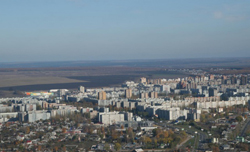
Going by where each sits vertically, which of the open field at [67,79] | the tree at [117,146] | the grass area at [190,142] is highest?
the tree at [117,146]

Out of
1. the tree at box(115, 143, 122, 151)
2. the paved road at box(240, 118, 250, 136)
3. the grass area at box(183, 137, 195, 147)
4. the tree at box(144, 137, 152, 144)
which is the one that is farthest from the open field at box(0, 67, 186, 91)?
the tree at box(115, 143, 122, 151)

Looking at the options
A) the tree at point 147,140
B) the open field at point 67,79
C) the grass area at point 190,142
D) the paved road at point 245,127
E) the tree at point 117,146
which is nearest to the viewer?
the tree at point 117,146

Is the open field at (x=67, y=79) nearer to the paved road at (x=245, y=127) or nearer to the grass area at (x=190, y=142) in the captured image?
the paved road at (x=245, y=127)

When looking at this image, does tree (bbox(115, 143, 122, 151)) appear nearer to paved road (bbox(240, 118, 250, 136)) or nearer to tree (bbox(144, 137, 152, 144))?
tree (bbox(144, 137, 152, 144))

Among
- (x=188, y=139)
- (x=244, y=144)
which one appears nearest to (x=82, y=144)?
(x=188, y=139)

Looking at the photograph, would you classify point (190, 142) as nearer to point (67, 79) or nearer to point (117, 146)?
point (117, 146)

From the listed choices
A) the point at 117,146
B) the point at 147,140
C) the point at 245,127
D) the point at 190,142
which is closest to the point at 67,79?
the point at 245,127

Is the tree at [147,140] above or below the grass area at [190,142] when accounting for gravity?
above

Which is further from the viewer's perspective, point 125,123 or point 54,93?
point 54,93

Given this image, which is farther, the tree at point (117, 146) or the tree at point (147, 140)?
the tree at point (147, 140)

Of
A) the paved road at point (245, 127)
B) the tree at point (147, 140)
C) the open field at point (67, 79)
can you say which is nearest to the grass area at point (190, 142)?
the tree at point (147, 140)

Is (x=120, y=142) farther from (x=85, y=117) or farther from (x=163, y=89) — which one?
(x=163, y=89)
